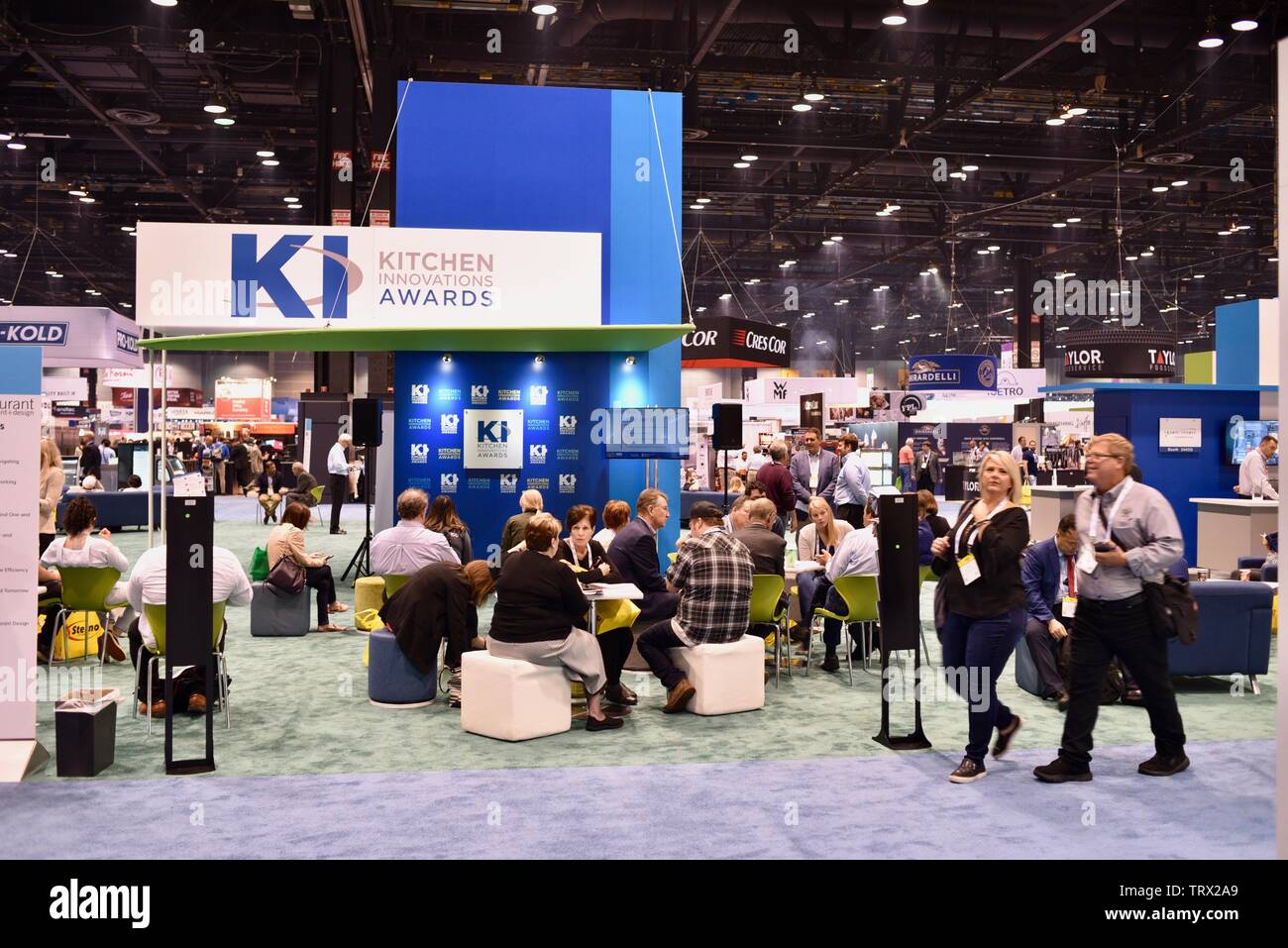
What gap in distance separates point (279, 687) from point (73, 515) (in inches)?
64.8

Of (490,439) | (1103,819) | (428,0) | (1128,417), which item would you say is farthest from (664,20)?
(1103,819)

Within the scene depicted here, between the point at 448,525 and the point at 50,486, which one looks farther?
the point at 448,525

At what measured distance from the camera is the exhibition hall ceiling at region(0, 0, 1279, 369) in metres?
13.1

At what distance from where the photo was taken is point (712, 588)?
601cm

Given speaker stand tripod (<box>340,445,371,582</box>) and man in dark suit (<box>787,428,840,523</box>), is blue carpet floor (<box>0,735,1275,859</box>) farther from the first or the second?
man in dark suit (<box>787,428,840,523</box>)

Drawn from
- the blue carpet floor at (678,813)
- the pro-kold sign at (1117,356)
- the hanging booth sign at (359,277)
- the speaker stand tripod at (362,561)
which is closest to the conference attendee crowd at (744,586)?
the blue carpet floor at (678,813)

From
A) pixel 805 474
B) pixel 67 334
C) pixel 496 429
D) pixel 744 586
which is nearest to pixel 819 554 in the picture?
pixel 744 586

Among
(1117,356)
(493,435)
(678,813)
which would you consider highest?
(1117,356)

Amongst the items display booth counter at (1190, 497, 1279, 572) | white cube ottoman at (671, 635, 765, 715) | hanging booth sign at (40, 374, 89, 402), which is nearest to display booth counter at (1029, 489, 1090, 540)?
display booth counter at (1190, 497, 1279, 572)

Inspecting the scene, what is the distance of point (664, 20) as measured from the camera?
13.4m

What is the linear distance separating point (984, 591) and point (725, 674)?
1.83 m

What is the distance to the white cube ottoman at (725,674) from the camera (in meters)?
6.12

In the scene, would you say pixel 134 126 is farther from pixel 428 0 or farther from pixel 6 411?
pixel 6 411

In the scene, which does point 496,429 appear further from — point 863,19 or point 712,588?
point 863,19
